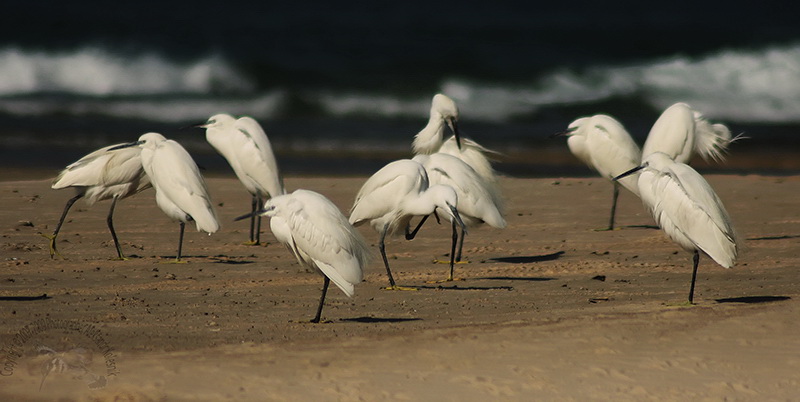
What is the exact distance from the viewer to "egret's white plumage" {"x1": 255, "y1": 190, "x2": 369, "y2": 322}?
6.54 metres

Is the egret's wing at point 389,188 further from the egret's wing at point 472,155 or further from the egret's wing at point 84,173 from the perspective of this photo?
the egret's wing at point 84,173

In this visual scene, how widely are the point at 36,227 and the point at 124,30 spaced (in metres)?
16.9

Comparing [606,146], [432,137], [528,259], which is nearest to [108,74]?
[432,137]

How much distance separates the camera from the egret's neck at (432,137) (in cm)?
1134

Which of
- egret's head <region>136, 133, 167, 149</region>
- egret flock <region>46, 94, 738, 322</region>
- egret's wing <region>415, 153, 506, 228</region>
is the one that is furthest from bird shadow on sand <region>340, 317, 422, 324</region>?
egret's head <region>136, 133, 167, 149</region>

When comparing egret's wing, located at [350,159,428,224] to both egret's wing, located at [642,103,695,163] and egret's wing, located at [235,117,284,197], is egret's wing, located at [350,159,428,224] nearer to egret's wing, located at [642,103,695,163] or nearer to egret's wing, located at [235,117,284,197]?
egret's wing, located at [235,117,284,197]

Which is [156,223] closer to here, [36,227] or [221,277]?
[36,227]

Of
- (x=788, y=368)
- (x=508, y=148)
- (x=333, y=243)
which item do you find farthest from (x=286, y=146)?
(x=788, y=368)

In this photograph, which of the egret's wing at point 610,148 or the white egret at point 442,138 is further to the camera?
the egret's wing at point 610,148

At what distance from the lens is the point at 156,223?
11203 mm

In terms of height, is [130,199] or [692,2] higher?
[692,2]

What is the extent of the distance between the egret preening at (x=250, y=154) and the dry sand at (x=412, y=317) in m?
0.46

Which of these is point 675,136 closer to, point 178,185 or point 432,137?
point 432,137

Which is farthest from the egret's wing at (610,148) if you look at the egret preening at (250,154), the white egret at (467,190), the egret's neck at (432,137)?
the egret preening at (250,154)
